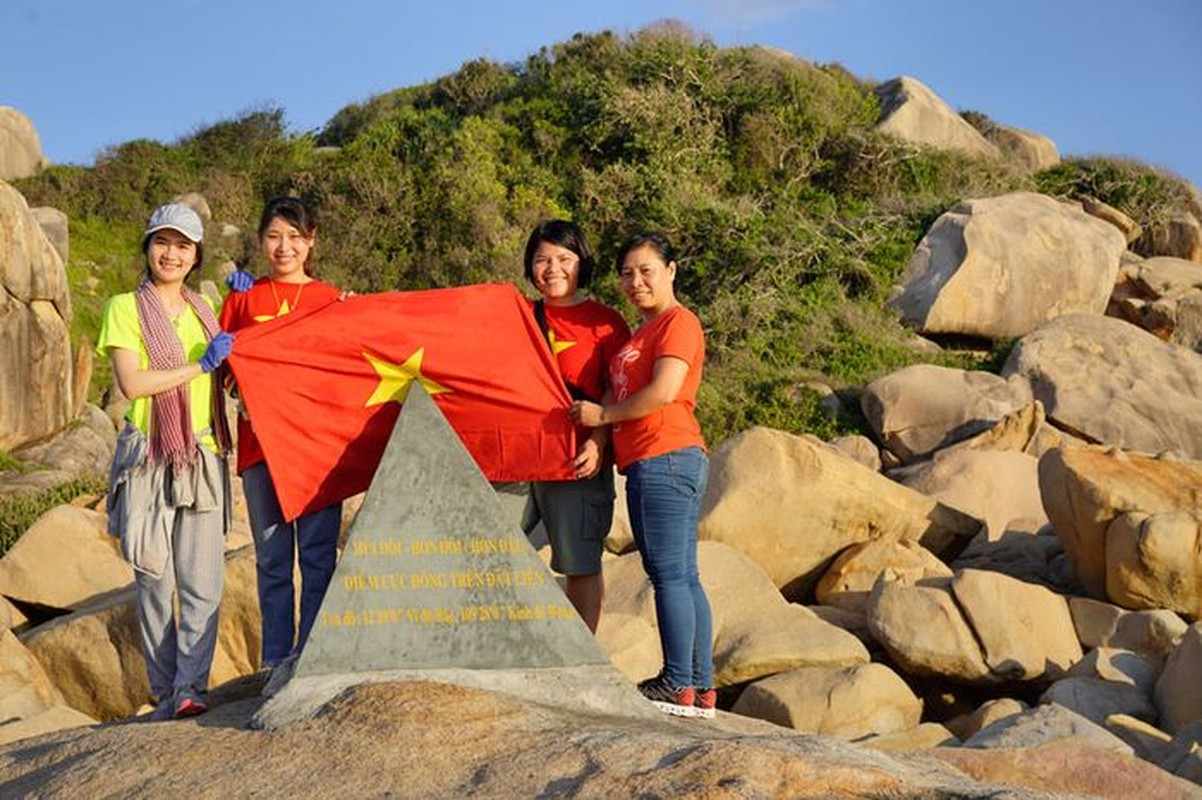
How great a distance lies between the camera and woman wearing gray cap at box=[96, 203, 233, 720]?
550 centimetres

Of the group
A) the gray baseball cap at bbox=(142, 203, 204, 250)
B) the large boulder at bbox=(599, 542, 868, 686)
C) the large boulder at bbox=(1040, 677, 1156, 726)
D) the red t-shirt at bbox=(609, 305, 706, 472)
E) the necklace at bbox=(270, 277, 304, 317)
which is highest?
the gray baseball cap at bbox=(142, 203, 204, 250)

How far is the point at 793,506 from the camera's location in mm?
11188

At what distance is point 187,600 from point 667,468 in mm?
1866

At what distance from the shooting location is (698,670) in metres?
5.70

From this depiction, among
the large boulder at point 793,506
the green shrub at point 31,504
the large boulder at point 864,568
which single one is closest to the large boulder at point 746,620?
the large boulder at point 793,506

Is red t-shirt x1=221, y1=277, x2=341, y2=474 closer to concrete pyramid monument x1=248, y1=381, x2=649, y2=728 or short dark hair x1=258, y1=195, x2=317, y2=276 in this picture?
short dark hair x1=258, y1=195, x2=317, y2=276

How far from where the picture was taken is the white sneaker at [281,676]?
5.12m

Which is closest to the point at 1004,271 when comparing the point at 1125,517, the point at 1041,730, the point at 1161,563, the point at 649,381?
the point at 1125,517

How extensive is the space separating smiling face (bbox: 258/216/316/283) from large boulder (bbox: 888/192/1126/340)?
14.0 m

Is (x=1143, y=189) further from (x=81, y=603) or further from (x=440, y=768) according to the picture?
(x=440, y=768)

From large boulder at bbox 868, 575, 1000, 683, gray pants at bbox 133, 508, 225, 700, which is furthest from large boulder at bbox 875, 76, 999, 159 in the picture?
gray pants at bbox 133, 508, 225, 700

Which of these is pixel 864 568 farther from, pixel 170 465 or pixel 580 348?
pixel 170 465

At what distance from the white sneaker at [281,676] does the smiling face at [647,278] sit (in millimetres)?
1874

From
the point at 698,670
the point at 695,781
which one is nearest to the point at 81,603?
the point at 698,670
